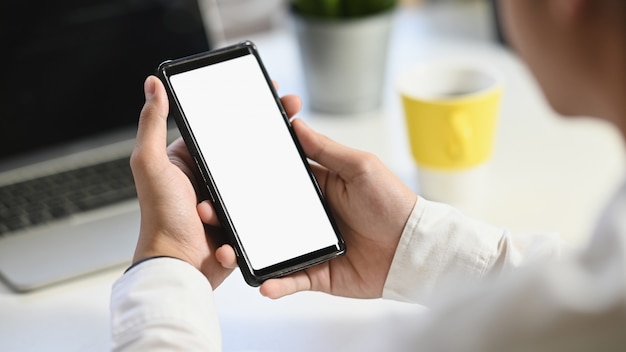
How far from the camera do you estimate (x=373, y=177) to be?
25.8 inches

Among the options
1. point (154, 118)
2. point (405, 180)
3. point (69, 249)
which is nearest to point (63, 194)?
point (69, 249)

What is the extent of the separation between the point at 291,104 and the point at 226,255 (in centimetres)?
15

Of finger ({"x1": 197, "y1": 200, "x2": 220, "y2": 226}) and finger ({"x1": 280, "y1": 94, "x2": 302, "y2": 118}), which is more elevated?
finger ({"x1": 280, "y1": 94, "x2": 302, "y2": 118})

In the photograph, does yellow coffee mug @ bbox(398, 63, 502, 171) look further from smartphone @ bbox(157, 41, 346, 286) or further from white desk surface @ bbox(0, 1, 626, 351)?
smartphone @ bbox(157, 41, 346, 286)

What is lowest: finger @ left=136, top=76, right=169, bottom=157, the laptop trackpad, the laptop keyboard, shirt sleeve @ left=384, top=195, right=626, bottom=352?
the laptop trackpad

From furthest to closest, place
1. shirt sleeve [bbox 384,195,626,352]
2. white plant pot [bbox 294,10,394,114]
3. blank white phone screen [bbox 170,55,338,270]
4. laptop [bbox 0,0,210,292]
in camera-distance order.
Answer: white plant pot [bbox 294,10,394,114] → laptop [bbox 0,0,210,292] → blank white phone screen [bbox 170,55,338,270] → shirt sleeve [bbox 384,195,626,352]

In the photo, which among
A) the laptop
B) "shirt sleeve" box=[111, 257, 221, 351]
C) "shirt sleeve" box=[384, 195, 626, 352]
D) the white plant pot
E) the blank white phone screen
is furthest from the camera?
the white plant pot

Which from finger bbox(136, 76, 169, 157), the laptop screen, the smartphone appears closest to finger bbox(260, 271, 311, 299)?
the smartphone

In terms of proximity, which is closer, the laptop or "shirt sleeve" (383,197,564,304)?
"shirt sleeve" (383,197,564,304)

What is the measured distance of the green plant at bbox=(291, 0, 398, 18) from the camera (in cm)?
93

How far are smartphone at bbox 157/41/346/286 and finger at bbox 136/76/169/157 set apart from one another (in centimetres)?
2

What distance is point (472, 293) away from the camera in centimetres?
46

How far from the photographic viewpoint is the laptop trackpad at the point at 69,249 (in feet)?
2.35

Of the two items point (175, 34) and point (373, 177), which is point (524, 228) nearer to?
point (373, 177)
